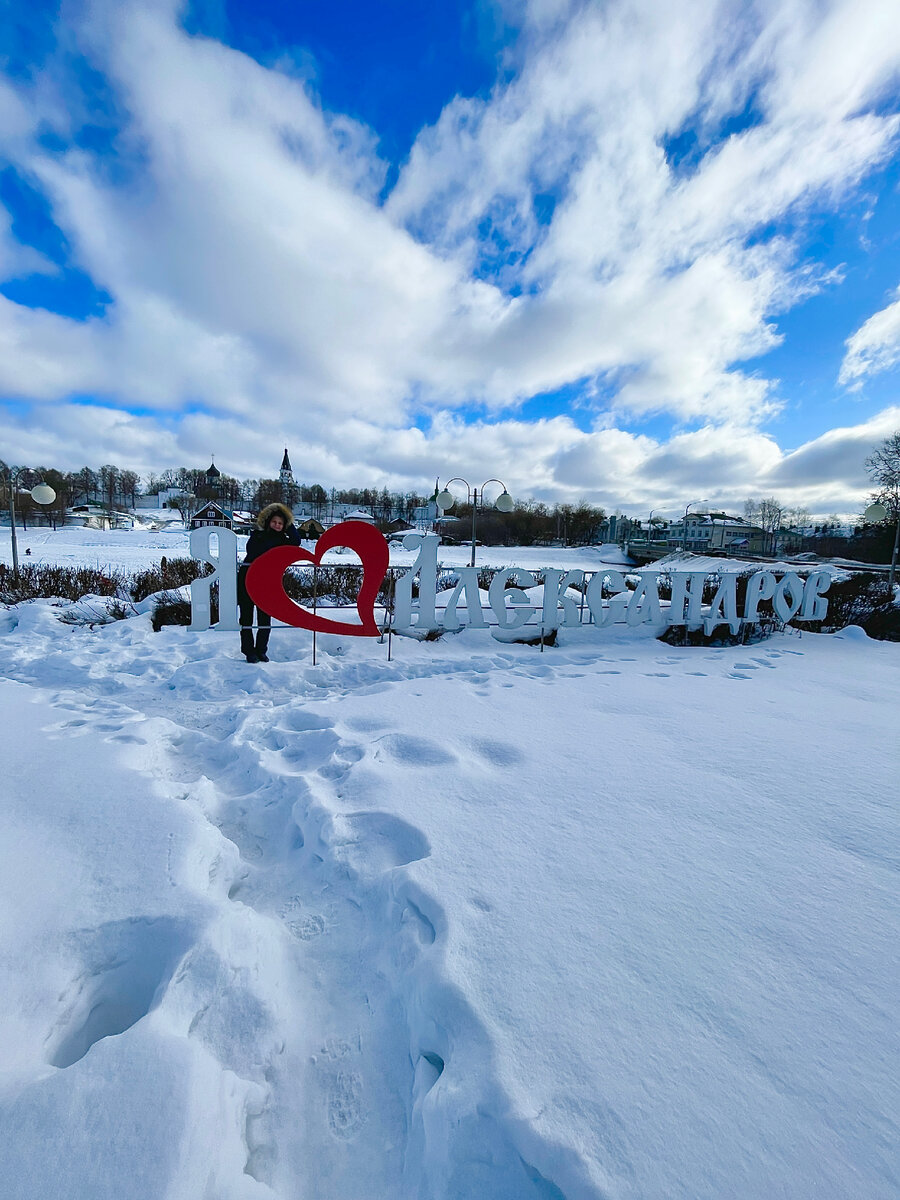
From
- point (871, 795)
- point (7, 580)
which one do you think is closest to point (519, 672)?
point (871, 795)

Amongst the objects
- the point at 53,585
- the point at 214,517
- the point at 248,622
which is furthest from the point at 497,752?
the point at 214,517

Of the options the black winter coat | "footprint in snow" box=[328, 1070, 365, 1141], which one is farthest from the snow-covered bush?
"footprint in snow" box=[328, 1070, 365, 1141]

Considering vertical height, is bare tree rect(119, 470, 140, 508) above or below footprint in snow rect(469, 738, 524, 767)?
above

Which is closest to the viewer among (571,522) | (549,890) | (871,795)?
(549,890)

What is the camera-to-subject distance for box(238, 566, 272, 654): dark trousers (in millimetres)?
6137

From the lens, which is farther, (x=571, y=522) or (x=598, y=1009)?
(x=571, y=522)

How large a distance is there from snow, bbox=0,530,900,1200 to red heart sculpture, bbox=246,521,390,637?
87.1 inches

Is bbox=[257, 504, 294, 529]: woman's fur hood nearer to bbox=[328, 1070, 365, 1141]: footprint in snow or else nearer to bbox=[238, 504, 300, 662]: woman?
bbox=[238, 504, 300, 662]: woman

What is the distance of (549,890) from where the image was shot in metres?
2.22

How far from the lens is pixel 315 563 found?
6.02 m

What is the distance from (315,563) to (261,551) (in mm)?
755

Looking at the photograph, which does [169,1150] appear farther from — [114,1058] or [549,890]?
[549,890]

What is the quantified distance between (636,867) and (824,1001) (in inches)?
31.4

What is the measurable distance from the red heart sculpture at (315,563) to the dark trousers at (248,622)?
9.4 inches
